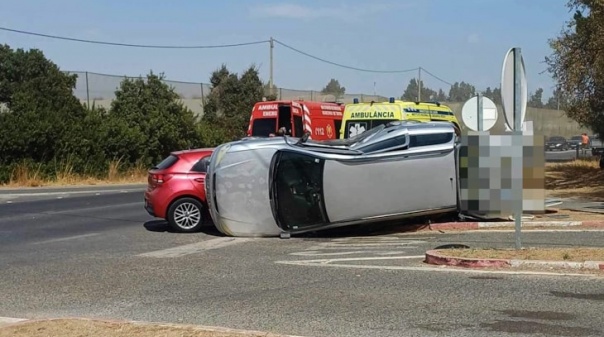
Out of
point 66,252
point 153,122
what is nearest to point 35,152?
point 153,122

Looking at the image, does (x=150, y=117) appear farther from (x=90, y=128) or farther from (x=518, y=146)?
(x=518, y=146)

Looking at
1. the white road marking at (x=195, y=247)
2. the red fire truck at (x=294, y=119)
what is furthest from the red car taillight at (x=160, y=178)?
the red fire truck at (x=294, y=119)

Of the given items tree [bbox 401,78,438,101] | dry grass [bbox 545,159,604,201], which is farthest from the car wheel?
tree [bbox 401,78,438,101]

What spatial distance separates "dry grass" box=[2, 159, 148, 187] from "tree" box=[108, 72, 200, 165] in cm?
77

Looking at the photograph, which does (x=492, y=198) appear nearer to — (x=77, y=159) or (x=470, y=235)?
(x=470, y=235)

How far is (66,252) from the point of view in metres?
12.4

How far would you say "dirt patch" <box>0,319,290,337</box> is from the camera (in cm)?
654

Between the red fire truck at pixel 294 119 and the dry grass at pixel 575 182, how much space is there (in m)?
7.42

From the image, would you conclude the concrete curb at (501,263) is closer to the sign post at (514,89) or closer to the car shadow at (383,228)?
the sign post at (514,89)

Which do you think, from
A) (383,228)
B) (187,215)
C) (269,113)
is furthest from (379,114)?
(187,215)

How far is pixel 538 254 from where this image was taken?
10.4 meters

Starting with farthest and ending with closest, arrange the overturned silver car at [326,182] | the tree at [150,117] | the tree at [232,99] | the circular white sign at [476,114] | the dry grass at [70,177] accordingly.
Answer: the tree at [232,99] → the tree at [150,117] → the dry grass at [70,177] → the circular white sign at [476,114] → the overturned silver car at [326,182]

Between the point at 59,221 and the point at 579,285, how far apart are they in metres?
11.9

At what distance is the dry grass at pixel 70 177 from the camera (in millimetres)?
30250
